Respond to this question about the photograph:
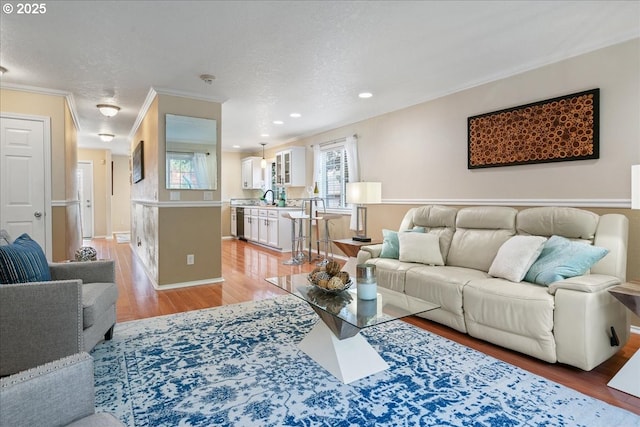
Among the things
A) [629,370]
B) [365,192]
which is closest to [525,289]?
[629,370]

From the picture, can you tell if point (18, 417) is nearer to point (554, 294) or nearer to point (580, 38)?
point (554, 294)

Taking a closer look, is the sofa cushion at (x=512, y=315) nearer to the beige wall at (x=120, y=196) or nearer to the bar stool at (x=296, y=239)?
the bar stool at (x=296, y=239)

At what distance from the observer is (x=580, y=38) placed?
2.83 m

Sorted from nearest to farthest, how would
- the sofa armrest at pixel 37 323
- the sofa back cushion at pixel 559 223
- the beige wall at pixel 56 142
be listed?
the sofa armrest at pixel 37 323
the sofa back cushion at pixel 559 223
the beige wall at pixel 56 142

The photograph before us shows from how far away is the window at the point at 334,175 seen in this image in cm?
619

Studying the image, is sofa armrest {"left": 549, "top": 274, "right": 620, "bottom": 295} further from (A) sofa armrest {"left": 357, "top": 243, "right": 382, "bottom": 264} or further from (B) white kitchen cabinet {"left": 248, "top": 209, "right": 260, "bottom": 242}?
(B) white kitchen cabinet {"left": 248, "top": 209, "right": 260, "bottom": 242}

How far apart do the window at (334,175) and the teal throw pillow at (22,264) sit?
4.52 m

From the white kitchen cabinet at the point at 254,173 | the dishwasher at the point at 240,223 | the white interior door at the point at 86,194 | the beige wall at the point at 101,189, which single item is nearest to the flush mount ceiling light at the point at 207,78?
the white kitchen cabinet at the point at 254,173

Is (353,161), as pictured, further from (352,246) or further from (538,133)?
(538,133)

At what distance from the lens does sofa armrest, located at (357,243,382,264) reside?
3.78 meters

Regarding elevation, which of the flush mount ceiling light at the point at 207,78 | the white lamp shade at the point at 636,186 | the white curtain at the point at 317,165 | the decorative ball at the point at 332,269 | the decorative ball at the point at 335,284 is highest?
the flush mount ceiling light at the point at 207,78

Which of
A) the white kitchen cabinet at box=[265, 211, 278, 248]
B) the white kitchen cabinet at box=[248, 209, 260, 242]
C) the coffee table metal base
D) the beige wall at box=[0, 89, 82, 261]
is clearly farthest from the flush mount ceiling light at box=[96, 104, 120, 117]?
the coffee table metal base

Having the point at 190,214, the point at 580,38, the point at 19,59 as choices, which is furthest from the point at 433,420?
the point at 19,59

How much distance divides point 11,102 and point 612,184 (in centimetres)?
626
